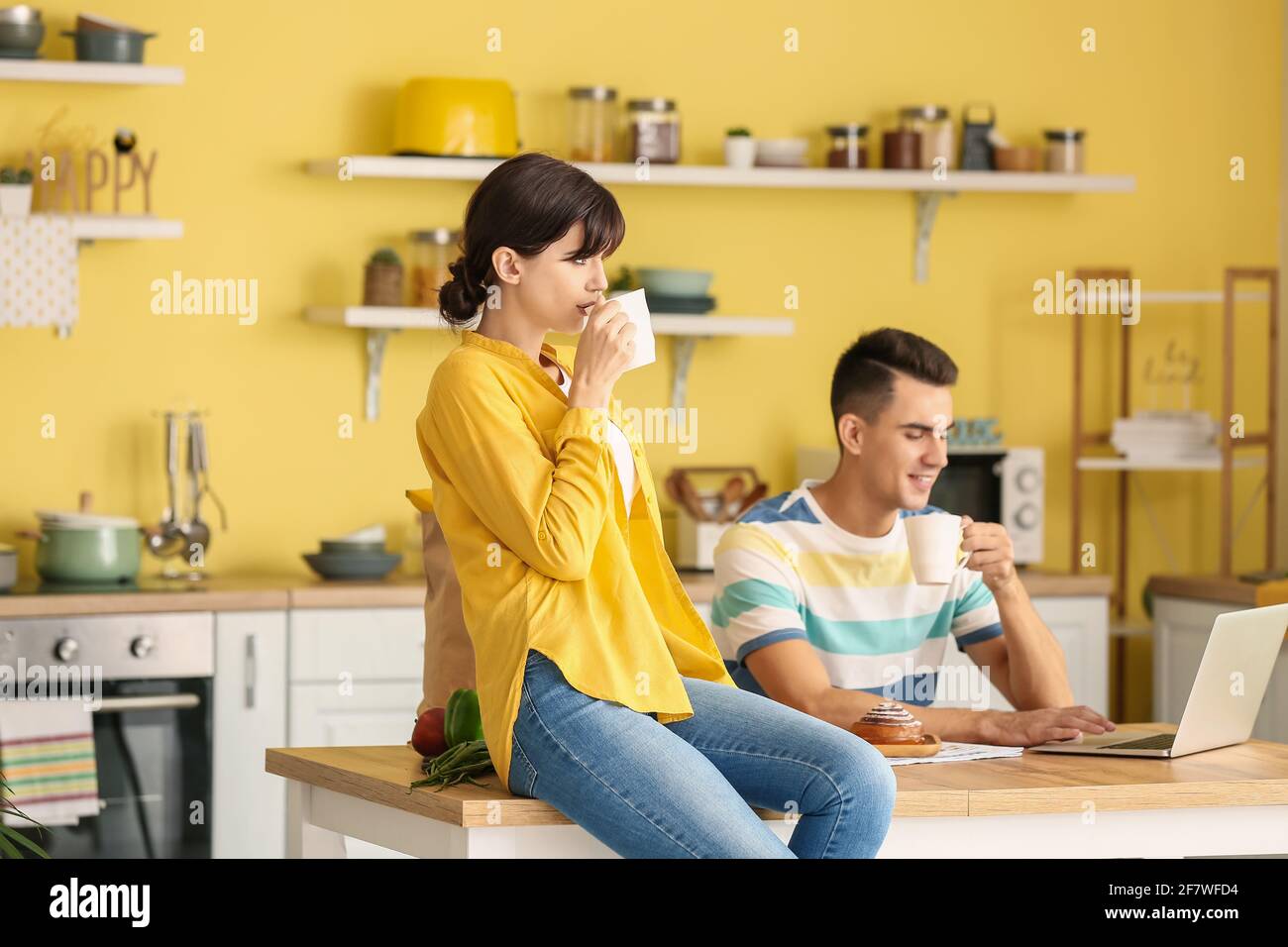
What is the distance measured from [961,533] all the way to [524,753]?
2.47 feet

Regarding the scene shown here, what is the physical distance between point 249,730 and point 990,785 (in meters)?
2.16

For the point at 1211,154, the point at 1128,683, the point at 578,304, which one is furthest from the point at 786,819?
the point at 1211,154

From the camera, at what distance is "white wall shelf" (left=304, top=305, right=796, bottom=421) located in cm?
411

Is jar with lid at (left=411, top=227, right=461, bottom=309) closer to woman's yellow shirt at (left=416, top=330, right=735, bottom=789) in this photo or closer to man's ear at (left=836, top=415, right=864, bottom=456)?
man's ear at (left=836, top=415, right=864, bottom=456)

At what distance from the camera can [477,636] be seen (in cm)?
189

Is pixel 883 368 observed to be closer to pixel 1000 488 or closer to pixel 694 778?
pixel 694 778

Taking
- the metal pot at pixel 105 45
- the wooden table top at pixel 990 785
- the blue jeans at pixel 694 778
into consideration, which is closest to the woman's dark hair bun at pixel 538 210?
the blue jeans at pixel 694 778

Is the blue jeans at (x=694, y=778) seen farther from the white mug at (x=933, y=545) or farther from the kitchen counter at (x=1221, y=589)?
the kitchen counter at (x=1221, y=589)

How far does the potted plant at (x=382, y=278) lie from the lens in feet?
13.7

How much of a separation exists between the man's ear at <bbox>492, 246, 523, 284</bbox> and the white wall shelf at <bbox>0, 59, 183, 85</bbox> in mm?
2281

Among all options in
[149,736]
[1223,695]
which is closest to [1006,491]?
[149,736]

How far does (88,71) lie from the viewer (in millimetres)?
→ 3982

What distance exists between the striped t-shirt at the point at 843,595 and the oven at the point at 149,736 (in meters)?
1.49
